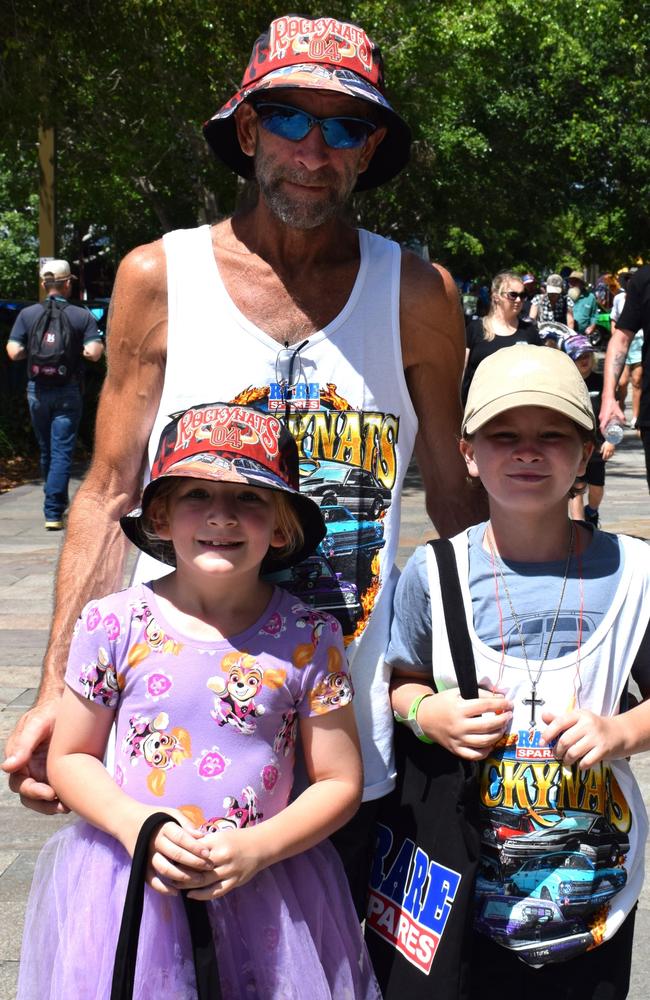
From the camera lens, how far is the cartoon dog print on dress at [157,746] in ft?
6.73

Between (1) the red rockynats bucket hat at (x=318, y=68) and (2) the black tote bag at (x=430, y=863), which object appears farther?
(1) the red rockynats bucket hat at (x=318, y=68)

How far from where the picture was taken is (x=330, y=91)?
2.22 m

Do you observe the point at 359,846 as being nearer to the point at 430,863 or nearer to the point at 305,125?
the point at 430,863

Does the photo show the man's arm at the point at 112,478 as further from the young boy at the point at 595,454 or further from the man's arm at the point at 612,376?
the young boy at the point at 595,454

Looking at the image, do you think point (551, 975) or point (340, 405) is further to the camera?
point (340, 405)

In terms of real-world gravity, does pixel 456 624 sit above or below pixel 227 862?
above

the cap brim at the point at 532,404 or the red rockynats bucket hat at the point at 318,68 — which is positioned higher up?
the red rockynats bucket hat at the point at 318,68

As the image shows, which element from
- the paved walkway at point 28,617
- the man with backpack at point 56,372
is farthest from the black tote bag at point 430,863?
the man with backpack at point 56,372

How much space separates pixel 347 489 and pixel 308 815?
1.96ft

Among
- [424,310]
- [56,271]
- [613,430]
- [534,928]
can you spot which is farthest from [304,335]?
[56,271]

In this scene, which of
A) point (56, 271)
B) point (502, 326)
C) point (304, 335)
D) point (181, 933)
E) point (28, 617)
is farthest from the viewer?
point (56, 271)

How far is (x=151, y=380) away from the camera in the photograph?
2.38 m

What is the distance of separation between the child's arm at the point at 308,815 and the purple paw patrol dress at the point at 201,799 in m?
0.04

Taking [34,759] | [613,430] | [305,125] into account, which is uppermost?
[305,125]
